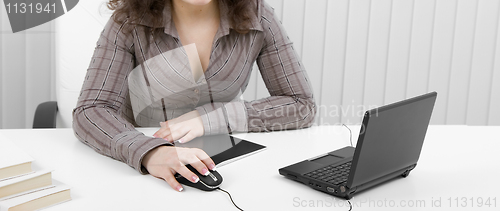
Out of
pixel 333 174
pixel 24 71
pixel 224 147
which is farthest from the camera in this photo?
pixel 24 71

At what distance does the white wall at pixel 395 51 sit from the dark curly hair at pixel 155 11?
782 millimetres

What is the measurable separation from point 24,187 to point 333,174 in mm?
516

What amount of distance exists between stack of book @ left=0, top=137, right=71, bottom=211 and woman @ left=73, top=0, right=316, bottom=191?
0.20 metres

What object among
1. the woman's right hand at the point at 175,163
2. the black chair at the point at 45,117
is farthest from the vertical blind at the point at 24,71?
the woman's right hand at the point at 175,163

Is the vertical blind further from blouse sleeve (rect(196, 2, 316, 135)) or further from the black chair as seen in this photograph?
blouse sleeve (rect(196, 2, 316, 135))

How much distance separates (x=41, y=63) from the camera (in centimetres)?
194

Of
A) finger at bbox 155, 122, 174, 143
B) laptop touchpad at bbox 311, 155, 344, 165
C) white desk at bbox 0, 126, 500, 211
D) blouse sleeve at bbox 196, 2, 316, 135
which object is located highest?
blouse sleeve at bbox 196, 2, 316, 135

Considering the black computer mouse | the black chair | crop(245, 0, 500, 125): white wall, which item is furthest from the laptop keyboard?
crop(245, 0, 500, 125): white wall

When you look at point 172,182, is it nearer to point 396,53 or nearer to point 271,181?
point 271,181

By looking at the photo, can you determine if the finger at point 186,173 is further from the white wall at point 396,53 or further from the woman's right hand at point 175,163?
the white wall at point 396,53

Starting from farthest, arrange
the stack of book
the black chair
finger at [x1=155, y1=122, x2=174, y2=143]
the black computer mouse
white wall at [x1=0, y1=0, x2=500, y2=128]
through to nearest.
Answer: white wall at [x1=0, y1=0, x2=500, y2=128] → the black chair → finger at [x1=155, y1=122, x2=174, y2=143] → the black computer mouse → the stack of book

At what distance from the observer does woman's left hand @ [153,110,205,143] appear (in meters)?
1.05

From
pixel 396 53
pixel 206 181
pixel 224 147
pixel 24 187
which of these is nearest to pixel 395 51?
pixel 396 53

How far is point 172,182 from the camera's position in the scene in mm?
816
